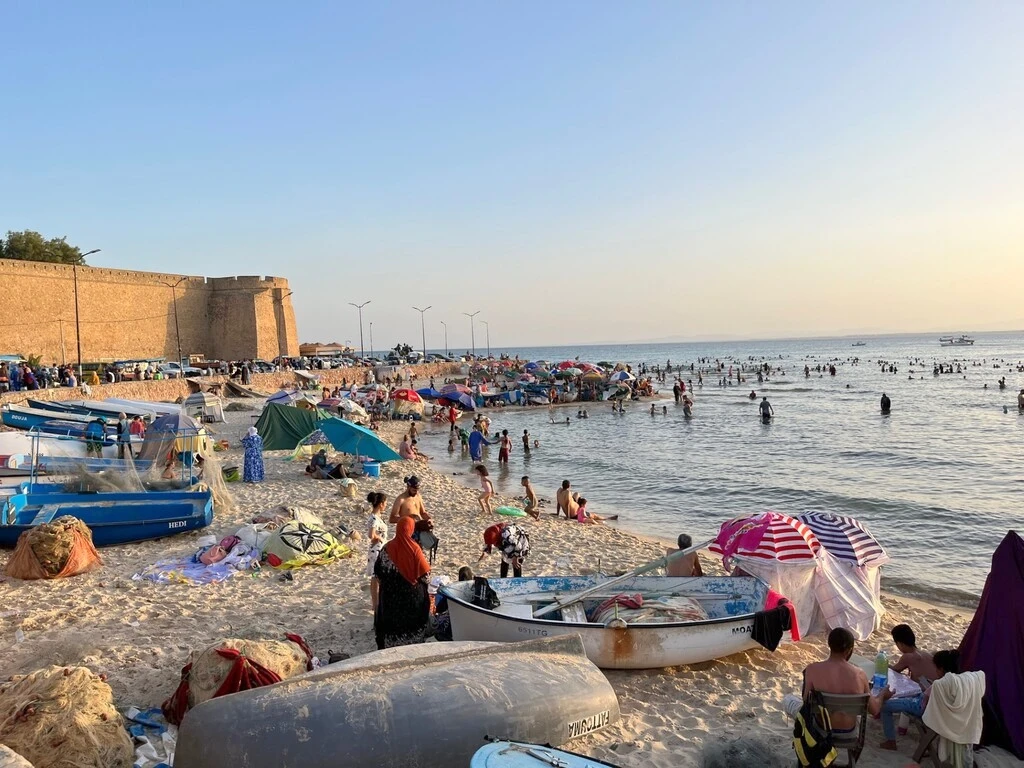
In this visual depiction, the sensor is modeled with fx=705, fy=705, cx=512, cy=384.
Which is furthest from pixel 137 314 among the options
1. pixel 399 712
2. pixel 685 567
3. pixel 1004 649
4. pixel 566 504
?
pixel 1004 649

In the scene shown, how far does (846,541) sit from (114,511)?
32.5 feet

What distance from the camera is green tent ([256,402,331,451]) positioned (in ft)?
62.0

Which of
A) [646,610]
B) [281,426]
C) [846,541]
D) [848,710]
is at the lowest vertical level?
[646,610]

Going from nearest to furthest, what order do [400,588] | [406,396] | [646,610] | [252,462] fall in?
[400,588] < [646,610] < [252,462] < [406,396]

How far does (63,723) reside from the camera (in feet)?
14.2

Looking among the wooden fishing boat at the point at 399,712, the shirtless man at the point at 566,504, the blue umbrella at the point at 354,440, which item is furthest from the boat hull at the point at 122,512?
the shirtless man at the point at 566,504

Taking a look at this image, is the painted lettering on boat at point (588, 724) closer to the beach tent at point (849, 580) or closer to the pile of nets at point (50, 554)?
the beach tent at point (849, 580)

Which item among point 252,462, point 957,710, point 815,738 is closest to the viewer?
point 815,738

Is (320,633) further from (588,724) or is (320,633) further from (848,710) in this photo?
(848,710)

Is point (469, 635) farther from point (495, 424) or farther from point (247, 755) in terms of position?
point (495, 424)

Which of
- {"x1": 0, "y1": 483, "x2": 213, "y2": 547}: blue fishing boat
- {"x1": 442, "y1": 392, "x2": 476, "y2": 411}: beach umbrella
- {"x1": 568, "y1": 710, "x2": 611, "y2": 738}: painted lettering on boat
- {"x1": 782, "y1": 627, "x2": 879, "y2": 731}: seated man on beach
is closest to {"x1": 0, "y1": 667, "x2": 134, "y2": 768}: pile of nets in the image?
→ {"x1": 568, "y1": 710, "x2": 611, "y2": 738}: painted lettering on boat

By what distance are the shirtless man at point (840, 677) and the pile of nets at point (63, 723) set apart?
4.46 metres

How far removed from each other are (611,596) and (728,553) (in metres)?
1.39

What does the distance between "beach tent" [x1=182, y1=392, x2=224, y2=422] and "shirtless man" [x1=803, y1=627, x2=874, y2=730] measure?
25.6 meters
